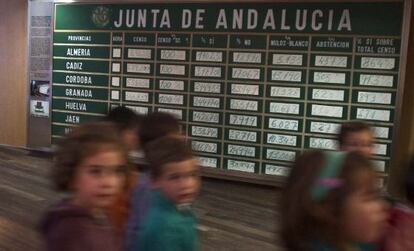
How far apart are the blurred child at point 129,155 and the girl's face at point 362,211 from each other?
0.74 metres

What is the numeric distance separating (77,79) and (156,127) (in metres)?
4.90

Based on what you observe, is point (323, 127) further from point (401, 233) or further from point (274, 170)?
point (401, 233)

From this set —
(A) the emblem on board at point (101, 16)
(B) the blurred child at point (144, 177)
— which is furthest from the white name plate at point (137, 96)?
(B) the blurred child at point (144, 177)

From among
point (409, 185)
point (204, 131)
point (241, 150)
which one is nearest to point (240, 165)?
point (241, 150)

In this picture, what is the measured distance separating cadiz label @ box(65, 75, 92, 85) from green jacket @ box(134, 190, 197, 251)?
211 inches

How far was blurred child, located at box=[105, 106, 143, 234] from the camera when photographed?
175 centimetres

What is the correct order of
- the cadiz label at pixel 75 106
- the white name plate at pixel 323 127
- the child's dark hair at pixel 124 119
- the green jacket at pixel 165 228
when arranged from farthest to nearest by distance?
the cadiz label at pixel 75 106 < the white name plate at pixel 323 127 < the child's dark hair at pixel 124 119 < the green jacket at pixel 165 228

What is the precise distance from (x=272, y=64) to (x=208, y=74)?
0.78m

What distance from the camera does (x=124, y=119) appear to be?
2438 mm

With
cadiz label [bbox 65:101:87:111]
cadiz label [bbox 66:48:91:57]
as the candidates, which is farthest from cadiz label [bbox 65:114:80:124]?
cadiz label [bbox 66:48:91:57]

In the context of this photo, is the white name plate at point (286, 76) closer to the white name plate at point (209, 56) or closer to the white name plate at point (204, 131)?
the white name plate at point (209, 56)

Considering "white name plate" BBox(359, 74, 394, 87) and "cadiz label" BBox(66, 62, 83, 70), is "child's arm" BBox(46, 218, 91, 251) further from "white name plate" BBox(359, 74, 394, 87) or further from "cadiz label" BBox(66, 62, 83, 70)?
"cadiz label" BBox(66, 62, 83, 70)

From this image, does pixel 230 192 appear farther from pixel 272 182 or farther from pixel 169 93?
pixel 169 93

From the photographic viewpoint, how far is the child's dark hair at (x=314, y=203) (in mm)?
1116
